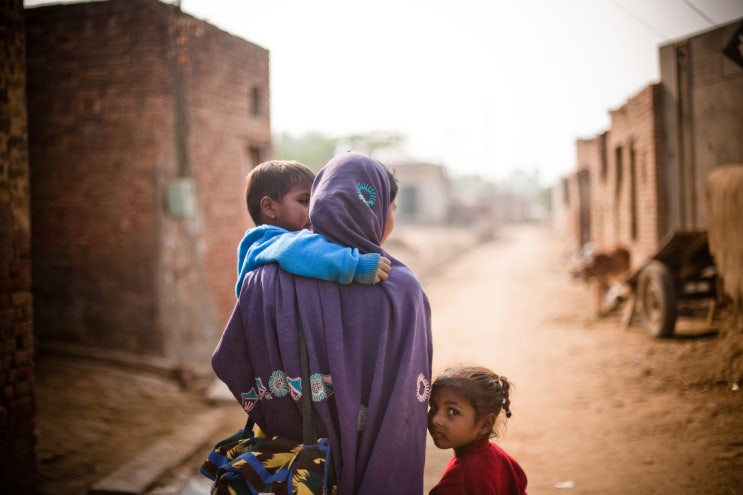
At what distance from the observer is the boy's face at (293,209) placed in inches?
76.6

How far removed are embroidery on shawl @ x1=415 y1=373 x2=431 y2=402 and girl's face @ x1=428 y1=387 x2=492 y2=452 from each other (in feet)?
0.97

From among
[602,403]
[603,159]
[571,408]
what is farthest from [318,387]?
[603,159]

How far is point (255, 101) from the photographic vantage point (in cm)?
905

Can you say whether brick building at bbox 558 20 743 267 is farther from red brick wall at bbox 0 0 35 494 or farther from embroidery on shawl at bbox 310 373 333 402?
red brick wall at bbox 0 0 35 494

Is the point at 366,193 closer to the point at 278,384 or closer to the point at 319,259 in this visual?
the point at 319,259

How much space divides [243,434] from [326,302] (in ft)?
1.90

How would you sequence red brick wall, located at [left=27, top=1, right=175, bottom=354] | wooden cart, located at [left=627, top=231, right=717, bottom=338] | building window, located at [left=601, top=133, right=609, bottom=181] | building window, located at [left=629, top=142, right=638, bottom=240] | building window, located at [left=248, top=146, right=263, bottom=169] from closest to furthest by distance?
wooden cart, located at [left=627, top=231, right=717, bottom=338], red brick wall, located at [left=27, top=1, right=175, bottom=354], building window, located at [left=248, top=146, right=263, bottom=169], building window, located at [left=629, top=142, right=638, bottom=240], building window, located at [left=601, top=133, right=609, bottom=181]

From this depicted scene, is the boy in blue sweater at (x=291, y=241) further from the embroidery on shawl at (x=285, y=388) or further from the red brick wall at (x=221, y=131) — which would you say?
the red brick wall at (x=221, y=131)

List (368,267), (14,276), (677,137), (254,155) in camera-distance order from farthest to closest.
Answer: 1. (254,155)
2. (677,137)
3. (14,276)
4. (368,267)

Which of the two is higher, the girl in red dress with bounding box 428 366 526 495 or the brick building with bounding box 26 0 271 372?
the brick building with bounding box 26 0 271 372

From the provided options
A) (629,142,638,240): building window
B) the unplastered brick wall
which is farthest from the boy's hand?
(629,142,638,240): building window

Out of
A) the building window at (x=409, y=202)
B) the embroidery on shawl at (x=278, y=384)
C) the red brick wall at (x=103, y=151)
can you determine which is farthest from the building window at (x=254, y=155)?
the building window at (x=409, y=202)

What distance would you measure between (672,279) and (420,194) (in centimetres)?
2990

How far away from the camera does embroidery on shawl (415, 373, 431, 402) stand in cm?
162
